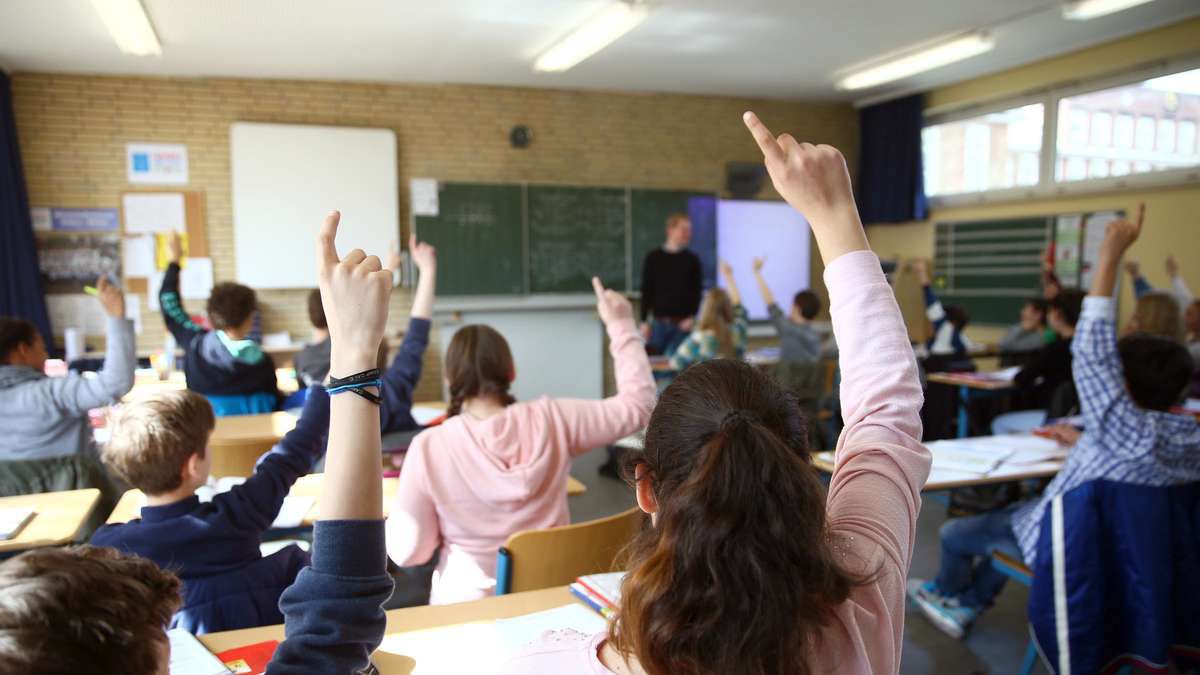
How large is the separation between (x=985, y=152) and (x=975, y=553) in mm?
5453

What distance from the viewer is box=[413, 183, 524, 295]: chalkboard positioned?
7.00 m

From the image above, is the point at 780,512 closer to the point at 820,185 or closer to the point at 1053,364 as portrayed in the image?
the point at 820,185

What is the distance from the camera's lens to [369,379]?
2.48 ft

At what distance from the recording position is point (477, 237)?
7.12m

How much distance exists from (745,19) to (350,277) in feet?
17.0

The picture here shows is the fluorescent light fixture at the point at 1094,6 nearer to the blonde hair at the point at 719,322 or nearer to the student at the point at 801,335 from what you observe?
the student at the point at 801,335

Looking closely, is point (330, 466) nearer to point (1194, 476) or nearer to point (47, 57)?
point (1194, 476)

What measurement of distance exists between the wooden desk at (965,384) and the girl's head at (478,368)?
367 cm

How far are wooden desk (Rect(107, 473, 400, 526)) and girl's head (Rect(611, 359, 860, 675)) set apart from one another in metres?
1.50

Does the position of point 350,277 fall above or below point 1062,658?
above

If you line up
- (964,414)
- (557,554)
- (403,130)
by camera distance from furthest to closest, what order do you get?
(403,130) → (964,414) → (557,554)

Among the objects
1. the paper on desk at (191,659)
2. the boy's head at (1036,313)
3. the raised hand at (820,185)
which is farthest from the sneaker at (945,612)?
the boy's head at (1036,313)

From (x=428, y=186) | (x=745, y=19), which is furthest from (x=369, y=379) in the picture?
(x=428, y=186)

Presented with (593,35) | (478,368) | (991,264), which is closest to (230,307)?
(478,368)
